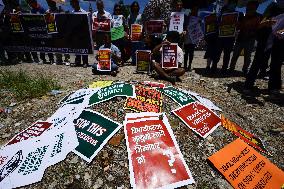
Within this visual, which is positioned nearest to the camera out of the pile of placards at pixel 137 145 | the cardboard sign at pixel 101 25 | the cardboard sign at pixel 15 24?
the pile of placards at pixel 137 145

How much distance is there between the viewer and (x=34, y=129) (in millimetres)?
3832

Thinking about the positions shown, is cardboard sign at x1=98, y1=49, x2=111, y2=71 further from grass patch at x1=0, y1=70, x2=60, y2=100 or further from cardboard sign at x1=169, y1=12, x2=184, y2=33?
cardboard sign at x1=169, y1=12, x2=184, y2=33

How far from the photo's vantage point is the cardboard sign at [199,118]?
3.83m

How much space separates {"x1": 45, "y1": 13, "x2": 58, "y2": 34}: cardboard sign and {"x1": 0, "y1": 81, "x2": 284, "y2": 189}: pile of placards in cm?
485

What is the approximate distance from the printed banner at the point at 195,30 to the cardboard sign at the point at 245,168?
420 cm

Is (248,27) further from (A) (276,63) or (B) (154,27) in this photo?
(B) (154,27)

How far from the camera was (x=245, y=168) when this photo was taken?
3.35m

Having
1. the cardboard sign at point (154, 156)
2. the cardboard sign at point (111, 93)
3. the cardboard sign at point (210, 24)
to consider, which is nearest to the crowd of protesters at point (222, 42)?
the cardboard sign at point (210, 24)

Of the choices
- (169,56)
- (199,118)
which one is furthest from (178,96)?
(169,56)

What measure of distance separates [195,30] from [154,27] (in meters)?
1.15

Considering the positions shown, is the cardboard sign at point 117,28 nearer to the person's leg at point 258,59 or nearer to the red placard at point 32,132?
the person's leg at point 258,59

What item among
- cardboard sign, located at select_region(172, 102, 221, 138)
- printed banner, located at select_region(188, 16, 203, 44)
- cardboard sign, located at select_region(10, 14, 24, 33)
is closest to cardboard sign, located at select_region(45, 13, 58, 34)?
cardboard sign, located at select_region(10, 14, 24, 33)

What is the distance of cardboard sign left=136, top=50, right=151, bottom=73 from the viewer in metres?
7.12

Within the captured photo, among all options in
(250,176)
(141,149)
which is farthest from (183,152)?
(250,176)
